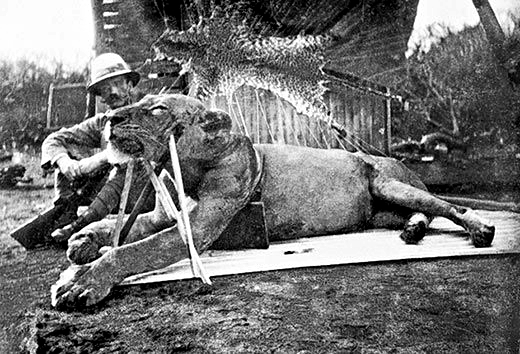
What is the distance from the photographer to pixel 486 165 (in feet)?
9.37

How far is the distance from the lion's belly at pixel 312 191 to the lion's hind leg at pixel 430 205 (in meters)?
0.10

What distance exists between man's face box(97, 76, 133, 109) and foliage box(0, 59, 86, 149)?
0.12 m

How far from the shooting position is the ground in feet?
6.73

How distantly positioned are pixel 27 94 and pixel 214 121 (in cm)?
87

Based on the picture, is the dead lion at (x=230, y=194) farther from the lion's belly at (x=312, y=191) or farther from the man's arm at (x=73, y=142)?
the man's arm at (x=73, y=142)

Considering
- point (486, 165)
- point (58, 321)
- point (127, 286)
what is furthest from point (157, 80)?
point (486, 165)

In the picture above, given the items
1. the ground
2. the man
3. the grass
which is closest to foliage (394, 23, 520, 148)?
the ground

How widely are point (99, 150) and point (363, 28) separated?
4.98 ft

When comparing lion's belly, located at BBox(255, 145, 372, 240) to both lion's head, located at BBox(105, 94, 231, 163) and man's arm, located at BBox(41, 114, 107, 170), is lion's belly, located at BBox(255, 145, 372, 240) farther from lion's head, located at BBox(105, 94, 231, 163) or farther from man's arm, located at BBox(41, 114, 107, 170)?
man's arm, located at BBox(41, 114, 107, 170)

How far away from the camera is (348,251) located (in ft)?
8.51

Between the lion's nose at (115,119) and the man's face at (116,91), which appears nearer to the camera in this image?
the lion's nose at (115,119)

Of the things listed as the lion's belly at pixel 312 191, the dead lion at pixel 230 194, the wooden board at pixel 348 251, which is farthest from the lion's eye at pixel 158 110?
the wooden board at pixel 348 251

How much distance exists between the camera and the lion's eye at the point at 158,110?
2.48 metres

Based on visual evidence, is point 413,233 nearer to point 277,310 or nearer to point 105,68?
point 277,310
